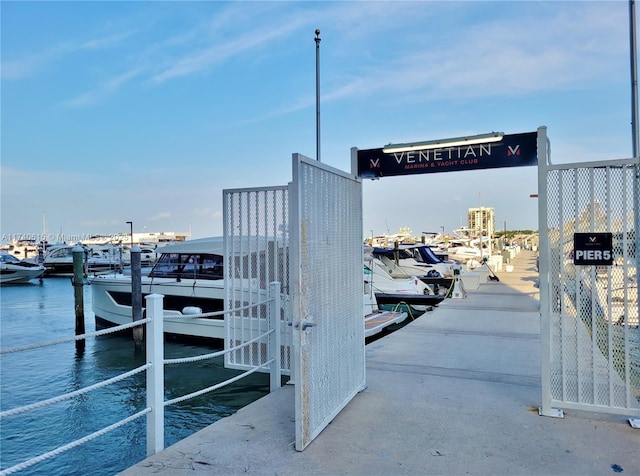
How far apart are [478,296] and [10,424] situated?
41.0ft

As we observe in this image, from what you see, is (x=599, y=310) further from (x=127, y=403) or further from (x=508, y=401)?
(x=127, y=403)

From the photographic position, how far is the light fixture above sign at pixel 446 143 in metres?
4.48

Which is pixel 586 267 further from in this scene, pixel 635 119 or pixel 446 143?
pixel 635 119

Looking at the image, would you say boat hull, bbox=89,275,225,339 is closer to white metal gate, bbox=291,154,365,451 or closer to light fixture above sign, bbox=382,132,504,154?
white metal gate, bbox=291,154,365,451

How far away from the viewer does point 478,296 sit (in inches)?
568

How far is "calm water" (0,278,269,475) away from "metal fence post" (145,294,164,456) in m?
1.82

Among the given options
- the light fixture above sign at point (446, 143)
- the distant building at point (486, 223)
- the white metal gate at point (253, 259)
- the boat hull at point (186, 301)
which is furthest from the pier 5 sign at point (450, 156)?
the distant building at point (486, 223)

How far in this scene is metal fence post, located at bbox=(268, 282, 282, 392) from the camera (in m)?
5.38

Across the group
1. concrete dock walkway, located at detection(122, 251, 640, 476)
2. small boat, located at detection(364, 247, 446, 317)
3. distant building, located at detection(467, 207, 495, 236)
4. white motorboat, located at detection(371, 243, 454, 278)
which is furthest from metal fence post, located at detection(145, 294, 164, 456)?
distant building, located at detection(467, 207, 495, 236)

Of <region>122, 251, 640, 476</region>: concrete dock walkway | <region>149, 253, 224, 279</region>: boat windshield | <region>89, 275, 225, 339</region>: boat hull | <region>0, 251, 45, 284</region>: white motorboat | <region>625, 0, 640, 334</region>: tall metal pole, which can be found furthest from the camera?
<region>0, 251, 45, 284</region>: white motorboat

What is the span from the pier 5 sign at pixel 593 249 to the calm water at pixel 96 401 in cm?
504

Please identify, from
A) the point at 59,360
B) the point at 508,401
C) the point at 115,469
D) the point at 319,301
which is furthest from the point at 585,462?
the point at 59,360

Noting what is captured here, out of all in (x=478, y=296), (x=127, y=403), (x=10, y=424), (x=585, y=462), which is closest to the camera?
(x=585, y=462)

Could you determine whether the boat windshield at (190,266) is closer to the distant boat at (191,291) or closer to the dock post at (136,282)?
the distant boat at (191,291)
